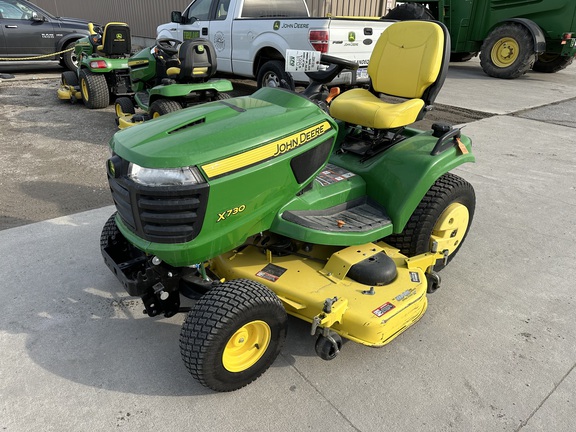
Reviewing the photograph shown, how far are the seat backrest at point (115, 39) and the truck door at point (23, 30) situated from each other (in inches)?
142

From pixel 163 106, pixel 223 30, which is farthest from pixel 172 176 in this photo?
pixel 223 30

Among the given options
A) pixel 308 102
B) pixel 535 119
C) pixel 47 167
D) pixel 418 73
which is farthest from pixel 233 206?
pixel 535 119

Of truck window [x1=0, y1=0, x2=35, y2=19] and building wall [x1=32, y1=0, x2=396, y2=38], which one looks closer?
truck window [x1=0, y1=0, x2=35, y2=19]

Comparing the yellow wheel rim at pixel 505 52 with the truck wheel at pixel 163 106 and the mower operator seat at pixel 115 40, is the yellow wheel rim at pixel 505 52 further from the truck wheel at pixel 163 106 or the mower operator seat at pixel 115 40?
the truck wheel at pixel 163 106

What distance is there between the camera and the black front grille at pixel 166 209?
192cm

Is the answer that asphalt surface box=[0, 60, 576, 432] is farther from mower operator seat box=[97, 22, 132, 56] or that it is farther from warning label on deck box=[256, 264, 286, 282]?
mower operator seat box=[97, 22, 132, 56]

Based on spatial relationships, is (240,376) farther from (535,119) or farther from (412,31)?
(535,119)

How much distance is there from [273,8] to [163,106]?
3.59m

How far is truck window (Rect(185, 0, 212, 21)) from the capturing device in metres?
8.16

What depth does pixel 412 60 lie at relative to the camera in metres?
3.08

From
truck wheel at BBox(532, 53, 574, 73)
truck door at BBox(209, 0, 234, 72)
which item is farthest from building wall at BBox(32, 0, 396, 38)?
truck wheel at BBox(532, 53, 574, 73)

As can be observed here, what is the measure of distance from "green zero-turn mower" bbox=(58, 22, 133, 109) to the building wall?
17.1 feet

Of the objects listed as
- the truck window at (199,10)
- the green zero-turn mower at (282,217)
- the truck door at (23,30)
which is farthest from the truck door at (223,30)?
the green zero-turn mower at (282,217)

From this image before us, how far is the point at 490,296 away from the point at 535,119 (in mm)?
5546
